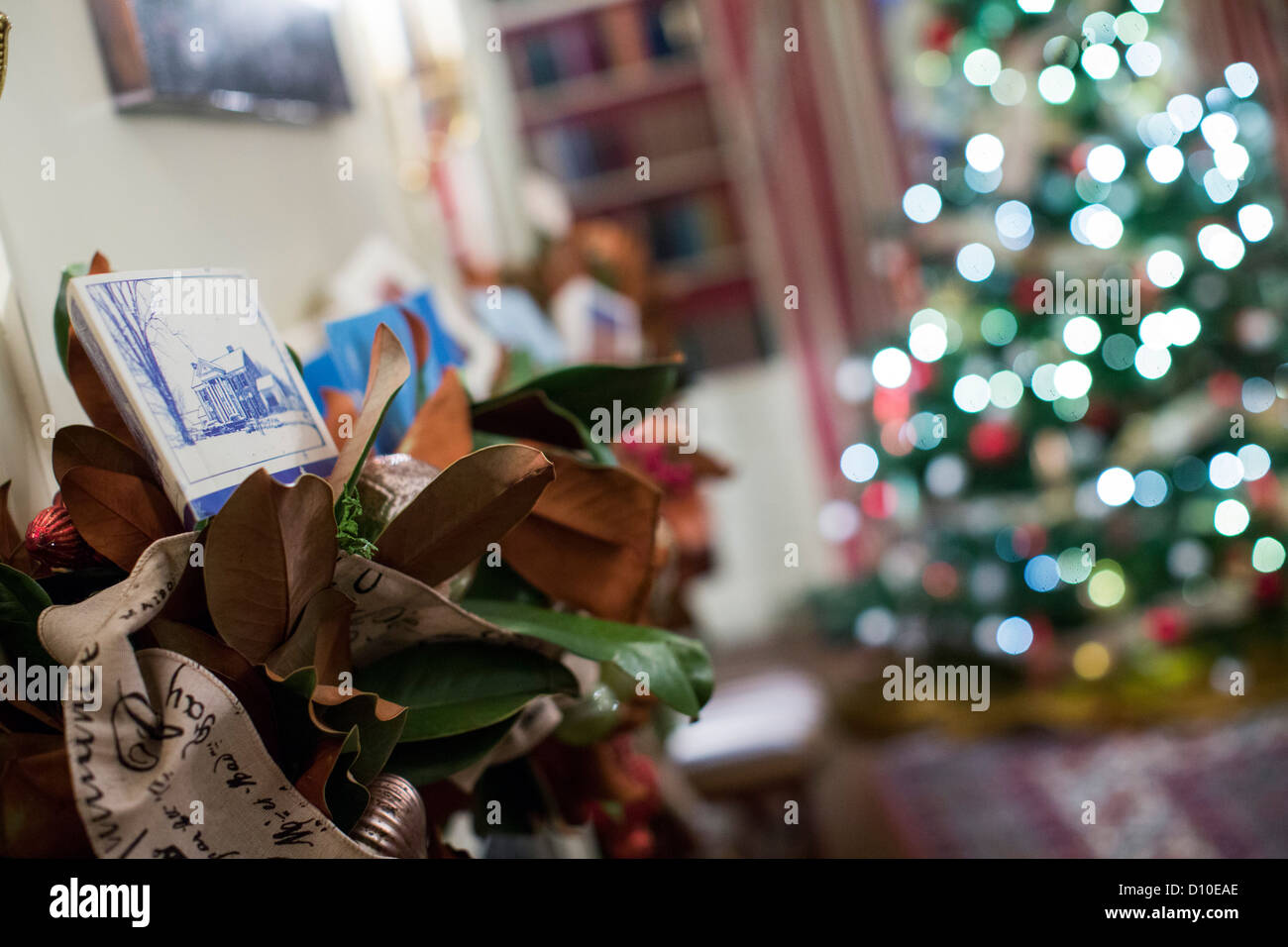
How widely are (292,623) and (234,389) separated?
134 mm

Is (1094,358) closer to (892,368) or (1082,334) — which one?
(1082,334)

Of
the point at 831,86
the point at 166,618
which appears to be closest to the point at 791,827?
the point at 166,618

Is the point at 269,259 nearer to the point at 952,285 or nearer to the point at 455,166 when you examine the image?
the point at 455,166

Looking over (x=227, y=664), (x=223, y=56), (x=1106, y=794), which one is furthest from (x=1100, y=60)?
(x=227, y=664)

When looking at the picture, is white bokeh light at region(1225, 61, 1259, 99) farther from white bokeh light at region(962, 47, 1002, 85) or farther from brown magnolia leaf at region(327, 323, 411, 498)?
brown magnolia leaf at region(327, 323, 411, 498)

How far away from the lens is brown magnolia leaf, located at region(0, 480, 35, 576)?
0.52 metres

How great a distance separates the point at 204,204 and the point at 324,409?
0.35m

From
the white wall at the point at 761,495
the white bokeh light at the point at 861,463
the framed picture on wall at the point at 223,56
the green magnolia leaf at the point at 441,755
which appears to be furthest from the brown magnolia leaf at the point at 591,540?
the white wall at the point at 761,495

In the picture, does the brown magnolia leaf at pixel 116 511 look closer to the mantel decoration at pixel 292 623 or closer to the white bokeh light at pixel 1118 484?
the mantel decoration at pixel 292 623

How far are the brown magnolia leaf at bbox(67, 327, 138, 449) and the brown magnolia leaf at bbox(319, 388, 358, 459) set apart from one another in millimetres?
131

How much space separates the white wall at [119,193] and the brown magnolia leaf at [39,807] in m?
0.26

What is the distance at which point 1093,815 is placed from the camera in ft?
8.24

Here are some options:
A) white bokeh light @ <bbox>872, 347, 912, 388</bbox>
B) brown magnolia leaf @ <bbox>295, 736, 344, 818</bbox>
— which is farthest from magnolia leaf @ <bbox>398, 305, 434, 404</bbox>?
white bokeh light @ <bbox>872, 347, 912, 388</bbox>

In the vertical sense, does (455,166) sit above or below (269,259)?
above
